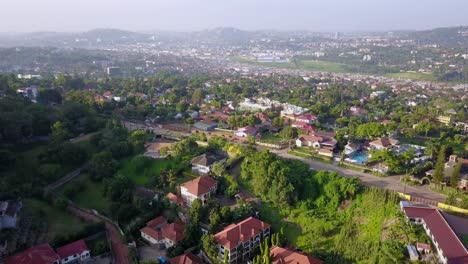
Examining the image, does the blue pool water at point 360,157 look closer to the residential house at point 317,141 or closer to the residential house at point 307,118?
the residential house at point 317,141

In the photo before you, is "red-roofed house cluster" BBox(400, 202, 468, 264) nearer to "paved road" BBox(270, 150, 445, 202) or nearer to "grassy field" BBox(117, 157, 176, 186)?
"paved road" BBox(270, 150, 445, 202)

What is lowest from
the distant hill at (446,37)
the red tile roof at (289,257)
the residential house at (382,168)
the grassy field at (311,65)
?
the grassy field at (311,65)

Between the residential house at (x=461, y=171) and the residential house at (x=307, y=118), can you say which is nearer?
the residential house at (x=461, y=171)

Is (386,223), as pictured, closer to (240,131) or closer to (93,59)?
(240,131)

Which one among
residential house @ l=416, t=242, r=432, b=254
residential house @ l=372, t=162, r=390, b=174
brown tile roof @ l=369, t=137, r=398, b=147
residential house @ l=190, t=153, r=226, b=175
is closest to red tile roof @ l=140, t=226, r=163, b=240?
residential house @ l=190, t=153, r=226, b=175

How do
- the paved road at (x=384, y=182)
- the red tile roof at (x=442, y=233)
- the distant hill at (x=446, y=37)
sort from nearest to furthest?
the red tile roof at (x=442, y=233) < the paved road at (x=384, y=182) < the distant hill at (x=446, y=37)

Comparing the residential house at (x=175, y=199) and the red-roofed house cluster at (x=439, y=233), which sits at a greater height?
the red-roofed house cluster at (x=439, y=233)

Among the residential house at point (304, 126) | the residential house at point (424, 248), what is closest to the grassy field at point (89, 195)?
the residential house at point (424, 248)

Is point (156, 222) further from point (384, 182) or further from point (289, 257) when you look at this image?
point (384, 182)
